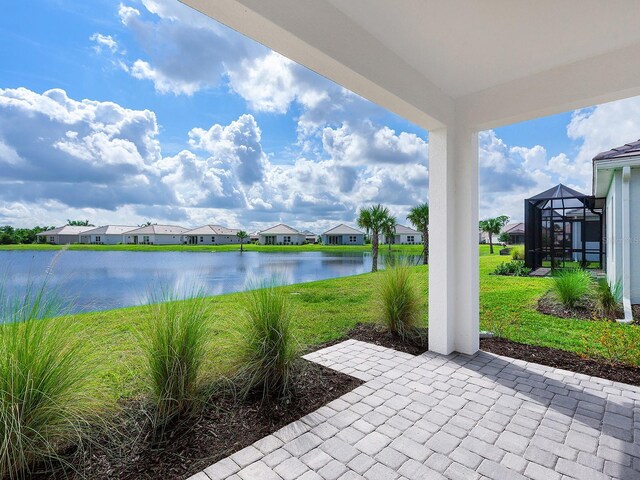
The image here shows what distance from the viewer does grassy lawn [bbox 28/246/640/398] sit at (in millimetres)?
2240

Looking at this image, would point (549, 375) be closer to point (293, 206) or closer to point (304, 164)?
point (293, 206)

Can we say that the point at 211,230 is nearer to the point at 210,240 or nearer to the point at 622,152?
the point at 210,240

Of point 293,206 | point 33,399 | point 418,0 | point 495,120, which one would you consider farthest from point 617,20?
point 293,206

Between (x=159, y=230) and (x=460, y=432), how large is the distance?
577cm

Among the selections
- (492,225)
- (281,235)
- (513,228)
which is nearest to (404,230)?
(281,235)

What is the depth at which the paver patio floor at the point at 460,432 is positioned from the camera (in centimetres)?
183

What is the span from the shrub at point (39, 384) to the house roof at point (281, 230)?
726 cm

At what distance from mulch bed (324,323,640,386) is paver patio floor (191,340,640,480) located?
0.24 meters

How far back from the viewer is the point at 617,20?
236 cm

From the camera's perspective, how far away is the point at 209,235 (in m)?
7.18

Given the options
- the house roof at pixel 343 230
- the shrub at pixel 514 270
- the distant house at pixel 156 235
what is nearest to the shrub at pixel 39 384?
the distant house at pixel 156 235

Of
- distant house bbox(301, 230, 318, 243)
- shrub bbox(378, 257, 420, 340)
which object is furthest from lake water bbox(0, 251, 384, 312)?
distant house bbox(301, 230, 318, 243)

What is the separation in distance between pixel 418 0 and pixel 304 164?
7.41 metres

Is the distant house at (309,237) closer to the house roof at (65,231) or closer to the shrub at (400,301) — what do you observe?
the shrub at (400,301)
